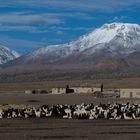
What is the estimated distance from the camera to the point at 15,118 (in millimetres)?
31094

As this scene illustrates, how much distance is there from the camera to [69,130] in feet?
78.1

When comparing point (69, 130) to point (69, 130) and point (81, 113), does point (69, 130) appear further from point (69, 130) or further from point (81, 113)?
point (81, 113)

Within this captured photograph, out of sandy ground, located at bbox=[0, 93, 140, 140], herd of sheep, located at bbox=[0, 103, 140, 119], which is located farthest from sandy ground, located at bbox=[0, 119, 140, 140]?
herd of sheep, located at bbox=[0, 103, 140, 119]

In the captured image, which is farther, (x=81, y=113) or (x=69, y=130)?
(x=81, y=113)

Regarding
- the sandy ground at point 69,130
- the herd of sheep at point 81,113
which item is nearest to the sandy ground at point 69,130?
the sandy ground at point 69,130

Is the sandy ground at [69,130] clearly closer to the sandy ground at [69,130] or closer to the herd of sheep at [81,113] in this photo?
the sandy ground at [69,130]

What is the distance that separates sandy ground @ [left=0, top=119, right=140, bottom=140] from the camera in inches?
824

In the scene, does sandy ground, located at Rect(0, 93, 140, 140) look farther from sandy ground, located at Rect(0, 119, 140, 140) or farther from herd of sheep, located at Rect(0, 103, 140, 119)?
herd of sheep, located at Rect(0, 103, 140, 119)

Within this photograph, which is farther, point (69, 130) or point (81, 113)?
point (81, 113)

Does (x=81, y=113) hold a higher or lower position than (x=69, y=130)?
higher

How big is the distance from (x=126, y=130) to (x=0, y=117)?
9.75 m

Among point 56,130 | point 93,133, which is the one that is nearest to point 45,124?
point 56,130

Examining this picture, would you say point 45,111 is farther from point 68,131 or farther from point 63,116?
point 68,131

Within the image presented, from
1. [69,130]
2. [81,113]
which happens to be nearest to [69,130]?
[69,130]
